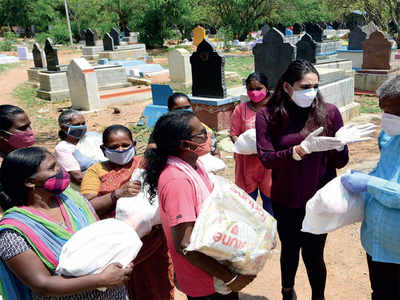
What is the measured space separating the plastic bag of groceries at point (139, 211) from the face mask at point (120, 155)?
0.41 m

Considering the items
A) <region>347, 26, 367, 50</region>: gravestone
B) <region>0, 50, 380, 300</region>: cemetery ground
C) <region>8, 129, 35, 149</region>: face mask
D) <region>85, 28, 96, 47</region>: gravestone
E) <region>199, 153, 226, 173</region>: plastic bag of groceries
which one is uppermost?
<region>85, 28, 96, 47</region>: gravestone

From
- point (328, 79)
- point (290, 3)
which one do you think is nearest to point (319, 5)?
point (290, 3)

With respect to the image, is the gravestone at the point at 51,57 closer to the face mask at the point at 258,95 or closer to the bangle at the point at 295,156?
the face mask at the point at 258,95

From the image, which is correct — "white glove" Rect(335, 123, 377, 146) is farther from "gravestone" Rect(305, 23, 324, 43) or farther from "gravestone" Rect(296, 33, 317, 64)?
"gravestone" Rect(305, 23, 324, 43)

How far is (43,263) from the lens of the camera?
1610 mm

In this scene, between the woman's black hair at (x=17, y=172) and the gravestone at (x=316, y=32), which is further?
the gravestone at (x=316, y=32)

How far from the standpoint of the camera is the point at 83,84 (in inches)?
418

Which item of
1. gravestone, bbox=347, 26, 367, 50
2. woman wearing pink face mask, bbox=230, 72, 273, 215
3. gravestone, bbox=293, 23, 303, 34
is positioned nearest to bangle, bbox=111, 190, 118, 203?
woman wearing pink face mask, bbox=230, 72, 273, 215

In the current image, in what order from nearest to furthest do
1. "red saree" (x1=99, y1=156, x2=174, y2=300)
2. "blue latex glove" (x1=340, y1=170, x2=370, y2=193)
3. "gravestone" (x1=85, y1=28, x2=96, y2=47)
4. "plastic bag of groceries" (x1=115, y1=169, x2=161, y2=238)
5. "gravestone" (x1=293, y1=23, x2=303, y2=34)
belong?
"blue latex glove" (x1=340, y1=170, x2=370, y2=193) < "plastic bag of groceries" (x1=115, y1=169, x2=161, y2=238) < "red saree" (x1=99, y1=156, x2=174, y2=300) < "gravestone" (x1=85, y1=28, x2=96, y2=47) < "gravestone" (x1=293, y1=23, x2=303, y2=34)

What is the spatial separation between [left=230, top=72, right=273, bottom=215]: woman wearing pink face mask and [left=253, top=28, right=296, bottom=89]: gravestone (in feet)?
12.5

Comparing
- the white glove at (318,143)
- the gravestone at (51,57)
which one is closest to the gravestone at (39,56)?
the gravestone at (51,57)

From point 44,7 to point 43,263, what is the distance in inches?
1867

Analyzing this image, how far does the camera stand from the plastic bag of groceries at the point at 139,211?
207 centimetres

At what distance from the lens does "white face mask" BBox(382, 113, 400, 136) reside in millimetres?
1872
